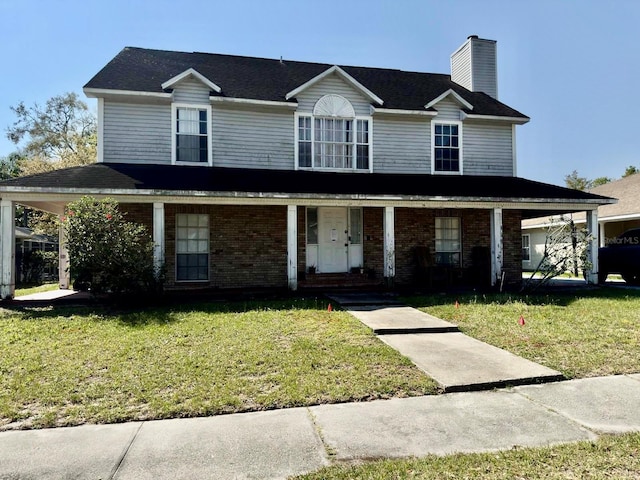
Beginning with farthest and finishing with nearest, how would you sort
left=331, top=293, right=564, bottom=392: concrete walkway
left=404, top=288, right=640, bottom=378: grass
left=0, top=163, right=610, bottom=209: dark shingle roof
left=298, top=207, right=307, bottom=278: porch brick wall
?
left=298, top=207, right=307, bottom=278: porch brick wall < left=0, top=163, right=610, bottom=209: dark shingle roof < left=404, top=288, right=640, bottom=378: grass < left=331, top=293, right=564, bottom=392: concrete walkway

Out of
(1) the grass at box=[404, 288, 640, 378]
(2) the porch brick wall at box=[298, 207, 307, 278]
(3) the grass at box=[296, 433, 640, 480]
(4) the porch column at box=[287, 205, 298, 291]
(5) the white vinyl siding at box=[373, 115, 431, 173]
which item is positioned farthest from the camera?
(5) the white vinyl siding at box=[373, 115, 431, 173]

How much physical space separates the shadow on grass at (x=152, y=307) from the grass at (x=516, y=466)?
18.6 feet

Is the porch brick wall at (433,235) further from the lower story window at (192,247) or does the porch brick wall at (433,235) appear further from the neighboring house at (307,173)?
the lower story window at (192,247)

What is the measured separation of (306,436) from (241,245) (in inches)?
379

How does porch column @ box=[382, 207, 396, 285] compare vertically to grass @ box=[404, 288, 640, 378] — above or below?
above

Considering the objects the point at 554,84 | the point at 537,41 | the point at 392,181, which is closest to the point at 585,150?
the point at 554,84

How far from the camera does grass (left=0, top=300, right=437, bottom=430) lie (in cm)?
408

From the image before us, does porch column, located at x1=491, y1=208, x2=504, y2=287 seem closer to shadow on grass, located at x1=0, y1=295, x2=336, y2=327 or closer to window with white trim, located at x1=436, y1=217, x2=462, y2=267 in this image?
window with white trim, located at x1=436, y1=217, x2=462, y2=267

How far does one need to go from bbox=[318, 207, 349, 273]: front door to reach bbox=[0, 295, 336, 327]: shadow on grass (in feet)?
9.57

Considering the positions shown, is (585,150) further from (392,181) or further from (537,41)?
(392,181)

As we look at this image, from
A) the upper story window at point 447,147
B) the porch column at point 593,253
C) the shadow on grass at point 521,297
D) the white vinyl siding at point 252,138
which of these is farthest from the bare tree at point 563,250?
the white vinyl siding at point 252,138

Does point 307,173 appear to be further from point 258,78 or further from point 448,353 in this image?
point 448,353

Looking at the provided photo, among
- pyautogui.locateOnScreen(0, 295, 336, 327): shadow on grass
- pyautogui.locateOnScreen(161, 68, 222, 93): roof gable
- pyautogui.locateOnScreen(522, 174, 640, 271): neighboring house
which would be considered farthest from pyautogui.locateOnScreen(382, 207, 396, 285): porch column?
pyautogui.locateOnScreen(522, 174, 640, 271): neighboring house

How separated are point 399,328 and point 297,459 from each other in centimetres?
434
